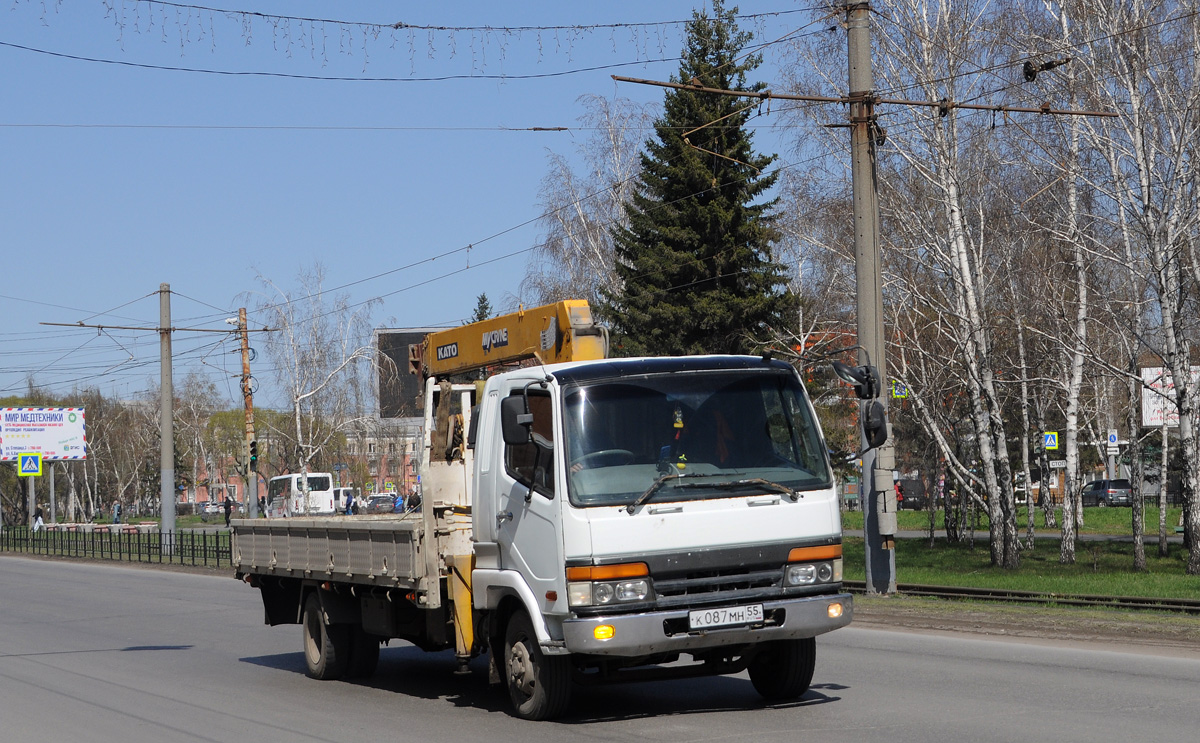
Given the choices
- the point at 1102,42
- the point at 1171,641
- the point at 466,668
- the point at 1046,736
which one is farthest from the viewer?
the point at 1102,42

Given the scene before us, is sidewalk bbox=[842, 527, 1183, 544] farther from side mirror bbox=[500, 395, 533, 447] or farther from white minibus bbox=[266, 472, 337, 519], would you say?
side mirror bbox=[500, 395, 533, 447]

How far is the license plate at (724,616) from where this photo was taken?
8.05 m

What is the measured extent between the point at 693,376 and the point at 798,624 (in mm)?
1710

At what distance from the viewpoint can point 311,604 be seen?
12.1 m

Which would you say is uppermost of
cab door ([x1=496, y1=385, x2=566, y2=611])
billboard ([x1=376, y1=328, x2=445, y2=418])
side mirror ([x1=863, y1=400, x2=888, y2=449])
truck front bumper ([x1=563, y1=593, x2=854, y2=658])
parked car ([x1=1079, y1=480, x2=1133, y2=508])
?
billboard ([x1=376, y1=328, x2=445, y2=418])

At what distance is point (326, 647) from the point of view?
11.7 m

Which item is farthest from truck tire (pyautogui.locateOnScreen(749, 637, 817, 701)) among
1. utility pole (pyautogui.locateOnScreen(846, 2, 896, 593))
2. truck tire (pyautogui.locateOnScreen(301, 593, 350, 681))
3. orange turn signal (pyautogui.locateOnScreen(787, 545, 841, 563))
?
utility pole (pyautogui.locateOnScreen(846, 2, 896, 593))

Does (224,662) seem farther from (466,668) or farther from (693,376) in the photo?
(693,376)

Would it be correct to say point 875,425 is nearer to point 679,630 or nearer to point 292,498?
point 679,630

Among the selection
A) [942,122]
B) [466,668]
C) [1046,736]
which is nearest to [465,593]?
[466,668]

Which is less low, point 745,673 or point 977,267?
point 977,267

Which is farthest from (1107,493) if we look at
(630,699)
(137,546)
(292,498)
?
(630,699)

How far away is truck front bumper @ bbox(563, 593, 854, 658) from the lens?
7895mm

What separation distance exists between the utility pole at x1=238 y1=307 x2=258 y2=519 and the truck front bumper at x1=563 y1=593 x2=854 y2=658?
32030mm
